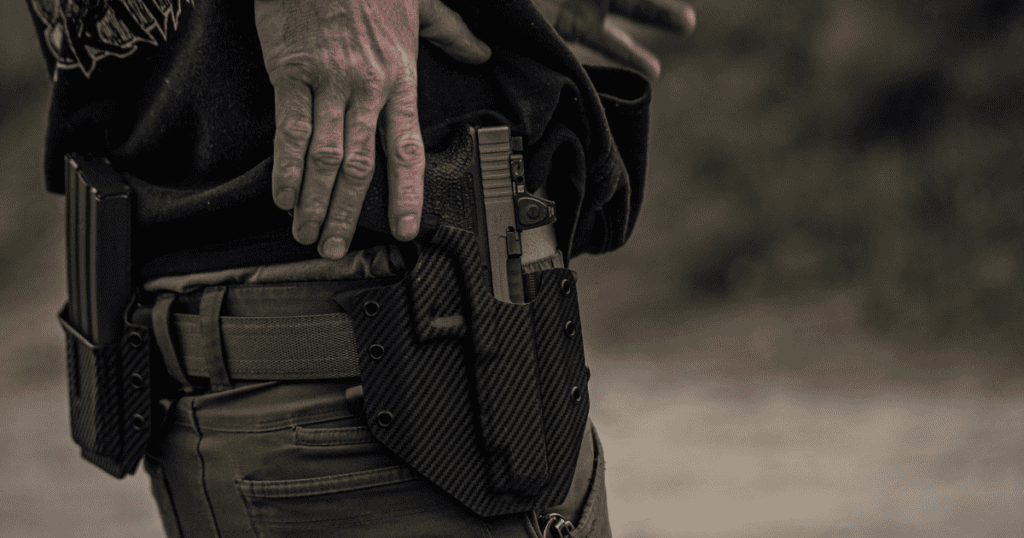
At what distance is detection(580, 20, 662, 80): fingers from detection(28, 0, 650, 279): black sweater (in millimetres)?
235

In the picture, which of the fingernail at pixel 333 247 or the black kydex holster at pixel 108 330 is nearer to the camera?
the fingernail at pixel 333 247

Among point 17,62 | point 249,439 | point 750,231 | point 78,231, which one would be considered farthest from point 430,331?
point 17,62

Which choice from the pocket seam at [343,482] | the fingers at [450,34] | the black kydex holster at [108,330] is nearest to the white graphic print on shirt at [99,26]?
the black kydex holster at [108,330]

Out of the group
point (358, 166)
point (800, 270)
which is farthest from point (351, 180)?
point (800, 270)

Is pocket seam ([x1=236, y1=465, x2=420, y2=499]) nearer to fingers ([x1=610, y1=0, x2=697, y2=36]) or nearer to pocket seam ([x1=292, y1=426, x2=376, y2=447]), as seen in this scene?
pocket seam ([x1=292, y1=426, x2=376, y2=447])

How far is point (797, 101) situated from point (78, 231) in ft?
16.4

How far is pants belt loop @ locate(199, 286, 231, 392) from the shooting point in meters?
0.72

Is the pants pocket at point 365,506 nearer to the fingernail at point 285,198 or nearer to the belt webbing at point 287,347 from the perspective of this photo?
the belt webbing at point 287,347

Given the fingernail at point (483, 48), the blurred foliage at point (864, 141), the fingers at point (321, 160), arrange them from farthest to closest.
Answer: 1. the blurred foliage at point (864, 141)
2. the fingernail at point (483, 48)
3. the fingers at point (321, 160)

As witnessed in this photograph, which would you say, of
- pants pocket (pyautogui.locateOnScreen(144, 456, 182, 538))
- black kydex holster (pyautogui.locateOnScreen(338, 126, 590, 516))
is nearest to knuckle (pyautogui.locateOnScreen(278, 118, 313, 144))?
black kydex holster (pyautogui.locateOnScreen(338, 126, 590, 516))

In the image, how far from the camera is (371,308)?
0.69 m

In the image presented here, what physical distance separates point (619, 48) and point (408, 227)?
1.62 ft

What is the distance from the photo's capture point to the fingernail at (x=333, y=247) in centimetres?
67

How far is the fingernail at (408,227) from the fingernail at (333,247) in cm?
5
